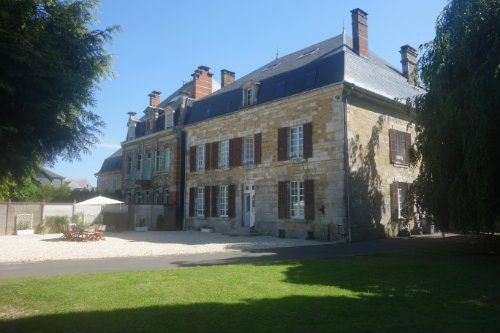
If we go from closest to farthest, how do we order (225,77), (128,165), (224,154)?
(224,154) → (225,77) → (128,165)

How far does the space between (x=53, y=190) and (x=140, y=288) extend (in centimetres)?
2306

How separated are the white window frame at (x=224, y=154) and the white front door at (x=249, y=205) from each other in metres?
2.04

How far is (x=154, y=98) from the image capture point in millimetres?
31344

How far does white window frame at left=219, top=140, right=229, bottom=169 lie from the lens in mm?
19594

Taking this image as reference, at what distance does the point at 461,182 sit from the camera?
29.7ft

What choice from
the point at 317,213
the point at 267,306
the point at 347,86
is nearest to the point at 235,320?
the point at 267,306

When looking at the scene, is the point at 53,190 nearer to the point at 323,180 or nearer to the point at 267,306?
the point at 323,180

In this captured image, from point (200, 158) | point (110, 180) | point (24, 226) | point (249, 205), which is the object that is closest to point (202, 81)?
point (200, 158)

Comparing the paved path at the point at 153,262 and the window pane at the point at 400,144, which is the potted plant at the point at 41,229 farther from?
the window pane at the point at 400,144

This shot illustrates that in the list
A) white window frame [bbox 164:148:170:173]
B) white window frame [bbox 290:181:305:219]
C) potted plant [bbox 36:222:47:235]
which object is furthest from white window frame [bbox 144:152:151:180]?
white window frame [bbox 290:181:305:219]

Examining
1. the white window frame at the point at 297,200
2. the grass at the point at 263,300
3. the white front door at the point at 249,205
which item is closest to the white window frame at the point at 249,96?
the white front door at the point at 249,205

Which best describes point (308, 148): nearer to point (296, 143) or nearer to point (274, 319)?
point (296, 143)

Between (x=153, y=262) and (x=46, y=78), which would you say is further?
(x=153, y=262)

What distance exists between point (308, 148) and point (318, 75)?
314cm
